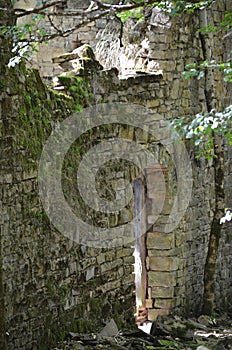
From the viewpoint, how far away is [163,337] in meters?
9.23

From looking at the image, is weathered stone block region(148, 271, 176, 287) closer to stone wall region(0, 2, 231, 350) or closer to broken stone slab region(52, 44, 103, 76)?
stone wall region(0, 2, 231, 350)

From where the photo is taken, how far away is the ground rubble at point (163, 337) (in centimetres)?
820

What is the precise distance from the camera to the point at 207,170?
11.3 metres

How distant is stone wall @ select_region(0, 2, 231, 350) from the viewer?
7.50 meters

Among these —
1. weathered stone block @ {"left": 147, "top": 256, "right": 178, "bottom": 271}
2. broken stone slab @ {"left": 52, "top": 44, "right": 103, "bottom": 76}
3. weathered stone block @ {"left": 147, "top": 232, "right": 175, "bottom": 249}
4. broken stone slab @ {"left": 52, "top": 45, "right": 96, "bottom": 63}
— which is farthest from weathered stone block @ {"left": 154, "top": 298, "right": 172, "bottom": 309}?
broken stone slab @ {"left": 52, "top": 45, "right": 96, "bottom": 63}

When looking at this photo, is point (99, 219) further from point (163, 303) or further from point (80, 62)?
point (163, 303)

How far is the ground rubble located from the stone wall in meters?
0.19

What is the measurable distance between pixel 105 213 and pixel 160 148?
54.6 inches

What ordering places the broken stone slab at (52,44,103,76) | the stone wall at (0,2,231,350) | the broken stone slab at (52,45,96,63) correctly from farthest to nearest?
the broken stone slab at (52,45,96,63)
the broken stone slab at (52,44,103,76)
the stone wall at (0,2,231,350)

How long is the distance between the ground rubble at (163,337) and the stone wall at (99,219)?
0.61 feet

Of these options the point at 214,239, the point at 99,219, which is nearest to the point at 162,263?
the point at 214,239

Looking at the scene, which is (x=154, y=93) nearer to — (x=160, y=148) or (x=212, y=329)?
(x=160, y=148)

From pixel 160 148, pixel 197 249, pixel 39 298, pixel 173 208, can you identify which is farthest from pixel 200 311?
pixel 39 298

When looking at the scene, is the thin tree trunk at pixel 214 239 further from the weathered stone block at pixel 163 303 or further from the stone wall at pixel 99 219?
the weathered stone block at pixel 163 303
